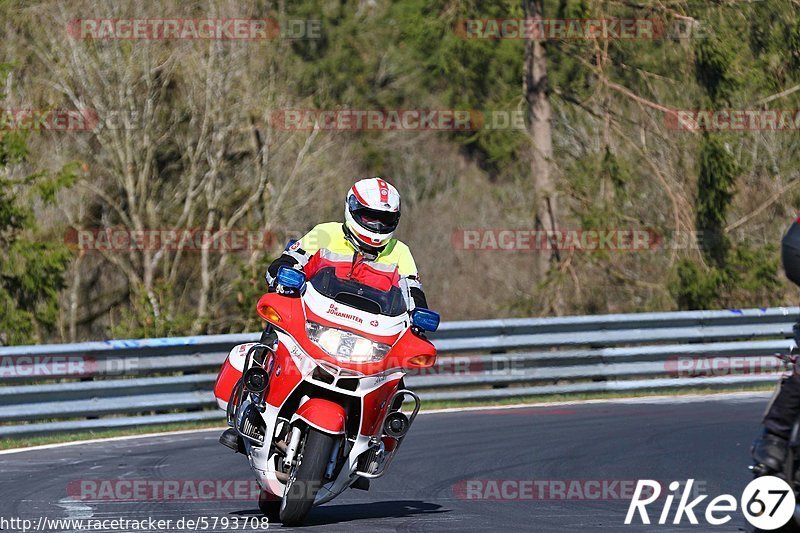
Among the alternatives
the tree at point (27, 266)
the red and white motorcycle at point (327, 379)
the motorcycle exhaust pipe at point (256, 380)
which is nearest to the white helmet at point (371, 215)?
the red and white motorcycle at point (327, 379)

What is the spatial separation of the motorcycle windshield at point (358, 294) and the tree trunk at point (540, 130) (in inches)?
634

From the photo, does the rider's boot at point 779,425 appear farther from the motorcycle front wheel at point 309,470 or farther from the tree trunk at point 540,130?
the tree trunk at point 540,130

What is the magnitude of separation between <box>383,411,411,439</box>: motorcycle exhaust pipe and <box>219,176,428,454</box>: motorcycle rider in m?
0.21

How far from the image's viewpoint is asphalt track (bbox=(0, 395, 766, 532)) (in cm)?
827

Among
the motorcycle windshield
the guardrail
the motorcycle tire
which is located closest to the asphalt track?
the motorcycle tire

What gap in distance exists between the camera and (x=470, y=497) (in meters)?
9.16

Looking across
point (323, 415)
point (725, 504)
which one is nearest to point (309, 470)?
point (323, 415)

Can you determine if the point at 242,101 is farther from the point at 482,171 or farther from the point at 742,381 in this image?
the point at 482,171

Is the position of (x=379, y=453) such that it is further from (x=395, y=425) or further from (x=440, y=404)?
(x=440, y=404)

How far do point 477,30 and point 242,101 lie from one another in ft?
28.1

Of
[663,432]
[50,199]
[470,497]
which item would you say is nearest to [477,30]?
[50,199]

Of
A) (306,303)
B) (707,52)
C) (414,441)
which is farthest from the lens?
(707,52)

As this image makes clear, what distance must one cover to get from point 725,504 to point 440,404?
7.45 metres

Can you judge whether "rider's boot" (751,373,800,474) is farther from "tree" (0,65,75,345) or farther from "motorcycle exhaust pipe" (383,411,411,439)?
"tree" (0,65,75,345)
